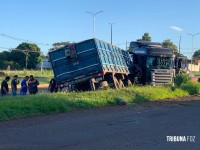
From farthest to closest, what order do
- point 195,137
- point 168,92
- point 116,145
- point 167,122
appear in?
point 168,92 < point 167,122 < point 195,137 < point 116,145

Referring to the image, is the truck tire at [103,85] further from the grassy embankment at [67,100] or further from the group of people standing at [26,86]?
the group of people standing at [26,86]

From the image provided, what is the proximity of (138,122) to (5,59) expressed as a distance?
323 feet

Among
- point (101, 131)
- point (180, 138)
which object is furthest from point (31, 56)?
point (180, 138)

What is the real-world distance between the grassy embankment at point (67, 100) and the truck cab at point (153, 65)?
8.93ft

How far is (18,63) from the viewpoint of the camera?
106 metres

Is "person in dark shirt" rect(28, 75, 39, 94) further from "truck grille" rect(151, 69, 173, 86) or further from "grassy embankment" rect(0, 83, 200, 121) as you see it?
"truck grille" rect(151, 69, 173, 86)

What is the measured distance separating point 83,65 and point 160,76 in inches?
295

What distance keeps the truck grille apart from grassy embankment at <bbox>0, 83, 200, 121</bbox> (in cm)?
245

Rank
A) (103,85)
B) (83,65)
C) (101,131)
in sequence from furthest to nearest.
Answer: (103,85), (83,65), (101,131)

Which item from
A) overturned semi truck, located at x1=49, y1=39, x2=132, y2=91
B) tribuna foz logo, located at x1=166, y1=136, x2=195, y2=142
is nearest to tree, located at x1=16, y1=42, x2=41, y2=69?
overturned semi truck, located at x1=49, y1=39, x2=132, y2=91

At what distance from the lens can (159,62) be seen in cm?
2792

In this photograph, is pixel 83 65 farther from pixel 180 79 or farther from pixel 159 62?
pixel 180 79

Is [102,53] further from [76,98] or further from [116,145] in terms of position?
[116,145]

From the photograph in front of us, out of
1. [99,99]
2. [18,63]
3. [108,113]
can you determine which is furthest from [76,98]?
[18,63]
